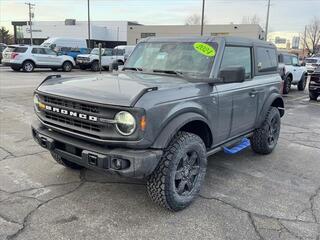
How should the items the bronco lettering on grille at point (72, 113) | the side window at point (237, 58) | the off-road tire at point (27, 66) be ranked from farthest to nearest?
the off-road tire at point (27, 66) → the side window at point (237, 58) → the bronco lettering on grille at point (72, 113)

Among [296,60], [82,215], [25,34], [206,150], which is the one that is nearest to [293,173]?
[206,150]

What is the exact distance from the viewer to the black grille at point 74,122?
333 cm

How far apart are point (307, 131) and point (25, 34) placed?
7237 cm

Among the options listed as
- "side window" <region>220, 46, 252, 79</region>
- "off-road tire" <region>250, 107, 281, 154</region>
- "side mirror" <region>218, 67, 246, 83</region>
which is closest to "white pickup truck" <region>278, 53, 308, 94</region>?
"off-road tire" <region>250, 107, 281, 154</region>

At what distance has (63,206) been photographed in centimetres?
371

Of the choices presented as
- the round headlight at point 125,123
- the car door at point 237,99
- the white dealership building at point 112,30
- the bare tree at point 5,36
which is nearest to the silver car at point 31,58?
the car door at point 237,99

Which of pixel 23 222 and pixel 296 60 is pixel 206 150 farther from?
pixel 296 60

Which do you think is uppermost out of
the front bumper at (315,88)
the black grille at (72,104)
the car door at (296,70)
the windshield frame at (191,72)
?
the windshield frame at (191,72)

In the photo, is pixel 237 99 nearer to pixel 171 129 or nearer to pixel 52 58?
pixel 171 129

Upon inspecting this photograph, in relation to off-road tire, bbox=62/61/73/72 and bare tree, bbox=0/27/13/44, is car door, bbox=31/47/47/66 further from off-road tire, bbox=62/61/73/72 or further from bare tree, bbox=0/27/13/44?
bare tree, bbox=0/27/13/44

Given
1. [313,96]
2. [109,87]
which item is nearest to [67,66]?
[313,96]

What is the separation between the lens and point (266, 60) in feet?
18.5

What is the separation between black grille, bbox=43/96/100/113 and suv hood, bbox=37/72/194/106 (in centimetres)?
6

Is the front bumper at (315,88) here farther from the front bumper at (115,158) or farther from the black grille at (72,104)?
the black grille at (72,104)
